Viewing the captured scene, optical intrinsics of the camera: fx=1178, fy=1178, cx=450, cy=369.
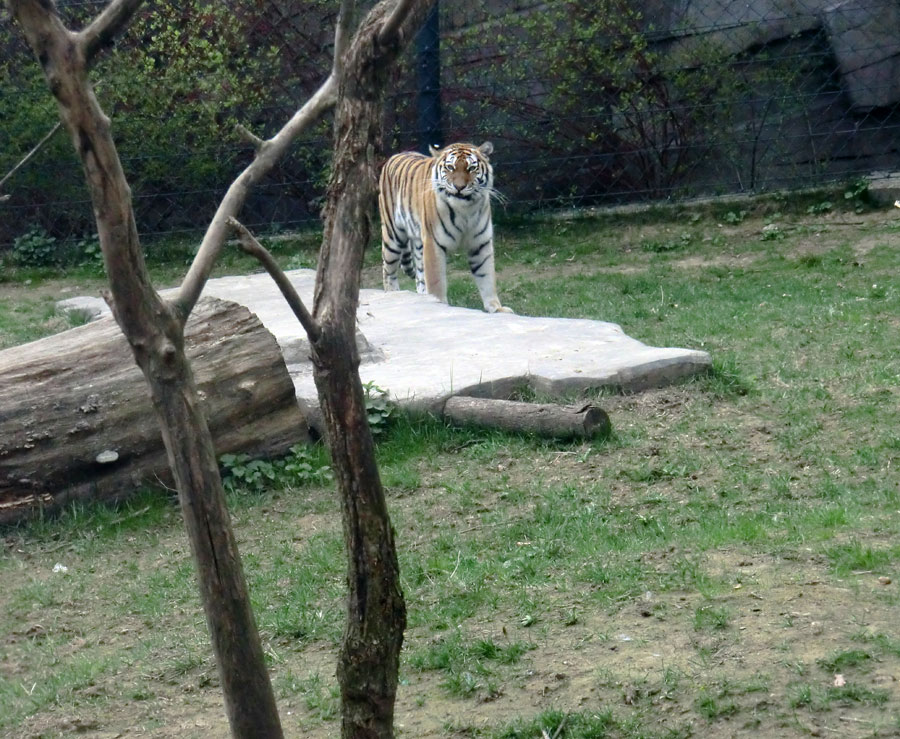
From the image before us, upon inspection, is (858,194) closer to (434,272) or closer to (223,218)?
(434,272)

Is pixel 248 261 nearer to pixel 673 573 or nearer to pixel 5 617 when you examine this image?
pixel 5 617

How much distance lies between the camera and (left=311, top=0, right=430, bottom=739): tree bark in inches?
102

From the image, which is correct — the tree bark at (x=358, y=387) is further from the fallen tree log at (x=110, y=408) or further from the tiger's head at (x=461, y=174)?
the tiger's head at (x=461, y=174)

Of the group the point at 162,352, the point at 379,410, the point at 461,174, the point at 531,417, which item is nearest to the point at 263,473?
the point at 379,410

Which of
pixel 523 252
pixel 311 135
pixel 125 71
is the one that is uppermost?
pixel 125 71

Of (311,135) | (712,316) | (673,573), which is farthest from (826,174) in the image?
(673,573)

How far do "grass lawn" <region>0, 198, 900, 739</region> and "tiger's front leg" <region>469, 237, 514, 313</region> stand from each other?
186cm

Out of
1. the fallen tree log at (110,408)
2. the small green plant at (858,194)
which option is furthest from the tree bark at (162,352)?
the small green plant at (858,194)

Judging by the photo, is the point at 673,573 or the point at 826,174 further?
the point at 826,174

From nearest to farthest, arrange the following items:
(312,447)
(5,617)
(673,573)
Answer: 1. (673,573)
2. (5,617)
3. (312,447)

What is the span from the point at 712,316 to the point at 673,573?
4058 mm

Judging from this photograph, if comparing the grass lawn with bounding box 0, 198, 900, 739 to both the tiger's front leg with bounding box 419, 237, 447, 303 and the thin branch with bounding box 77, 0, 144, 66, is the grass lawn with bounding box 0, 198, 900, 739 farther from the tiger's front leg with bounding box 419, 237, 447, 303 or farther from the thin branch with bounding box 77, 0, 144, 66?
the tiger's front leg with bounding box 419, 237, 447, 303

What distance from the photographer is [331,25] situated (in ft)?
38.4

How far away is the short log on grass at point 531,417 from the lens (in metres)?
5.60
